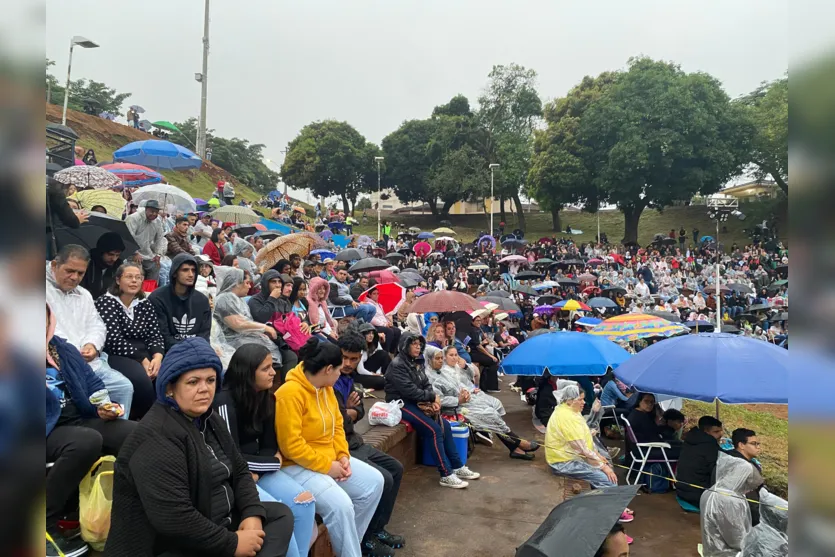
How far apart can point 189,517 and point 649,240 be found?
1508 inches

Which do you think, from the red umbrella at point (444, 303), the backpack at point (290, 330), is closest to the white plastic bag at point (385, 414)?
the backpack at point (290, 330)

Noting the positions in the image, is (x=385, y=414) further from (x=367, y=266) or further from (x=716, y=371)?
(x=367, y=266)

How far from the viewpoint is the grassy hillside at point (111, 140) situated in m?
28.0

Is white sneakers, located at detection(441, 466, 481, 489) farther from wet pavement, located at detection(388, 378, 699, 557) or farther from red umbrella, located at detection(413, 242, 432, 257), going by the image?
red umbrella, located at detection(413, 242, 432, 257)

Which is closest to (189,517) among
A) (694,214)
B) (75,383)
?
(75,383)

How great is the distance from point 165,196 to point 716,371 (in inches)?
411

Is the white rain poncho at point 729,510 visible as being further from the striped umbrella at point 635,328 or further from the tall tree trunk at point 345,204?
the tall tree trunk at point 345,204

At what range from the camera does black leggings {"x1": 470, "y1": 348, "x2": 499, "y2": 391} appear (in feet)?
30.2

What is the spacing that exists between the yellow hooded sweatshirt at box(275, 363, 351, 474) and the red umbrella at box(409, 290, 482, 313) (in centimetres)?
455

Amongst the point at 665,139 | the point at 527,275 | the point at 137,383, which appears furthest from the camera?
the point at 665,139

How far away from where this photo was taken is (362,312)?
26.7 ft

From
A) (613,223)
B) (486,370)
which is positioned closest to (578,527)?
(486,370)

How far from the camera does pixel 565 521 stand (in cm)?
265
